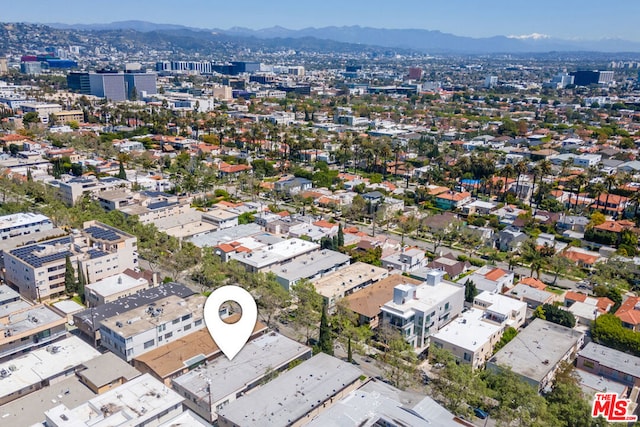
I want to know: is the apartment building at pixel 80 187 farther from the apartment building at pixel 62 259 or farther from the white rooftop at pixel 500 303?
the white rooftop at pixel 500 303

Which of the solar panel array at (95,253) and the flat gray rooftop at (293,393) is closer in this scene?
Answer: the flat gray rooftop at (293,393)

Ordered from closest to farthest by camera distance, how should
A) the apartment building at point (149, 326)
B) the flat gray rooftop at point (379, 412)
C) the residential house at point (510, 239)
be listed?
the flat gray rooftop at point (379, 412) → the apartment building at point (149, 326) → the residential house at point (510, 239)

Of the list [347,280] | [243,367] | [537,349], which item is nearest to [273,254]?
[347,280]

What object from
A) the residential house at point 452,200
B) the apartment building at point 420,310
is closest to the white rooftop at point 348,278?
the apartment building at point 420,310

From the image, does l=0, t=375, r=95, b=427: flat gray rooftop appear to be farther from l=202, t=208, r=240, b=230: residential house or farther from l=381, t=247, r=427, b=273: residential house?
l=202, t=208, r=240, b=230: residential house

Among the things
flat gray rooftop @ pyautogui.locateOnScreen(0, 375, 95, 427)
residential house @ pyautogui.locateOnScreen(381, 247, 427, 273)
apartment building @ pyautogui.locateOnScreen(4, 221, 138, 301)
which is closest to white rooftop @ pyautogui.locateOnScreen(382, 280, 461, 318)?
residential house @ pyautogui.locateOnScreen(381, 247, 427, 273)

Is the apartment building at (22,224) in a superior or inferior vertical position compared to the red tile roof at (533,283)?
superior
